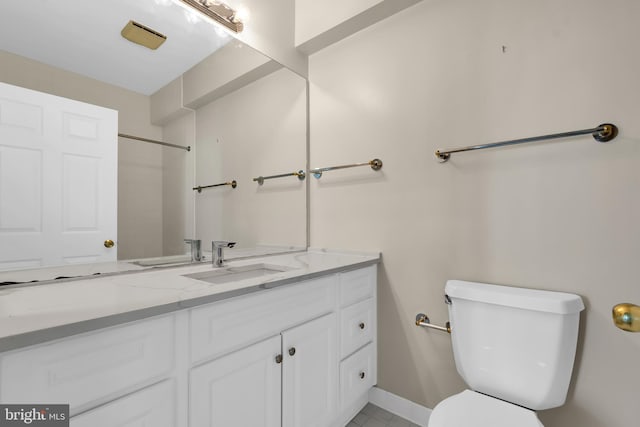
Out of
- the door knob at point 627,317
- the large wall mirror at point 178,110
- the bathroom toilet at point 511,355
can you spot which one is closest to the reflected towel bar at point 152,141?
the large wall mirror at point 178,110

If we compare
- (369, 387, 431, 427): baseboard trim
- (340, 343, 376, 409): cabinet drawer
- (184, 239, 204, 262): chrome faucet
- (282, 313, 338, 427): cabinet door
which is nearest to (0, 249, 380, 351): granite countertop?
(184, 239, 204, 262): chrome faucet

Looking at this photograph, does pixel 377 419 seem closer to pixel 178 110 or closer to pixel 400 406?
pixel 400 406

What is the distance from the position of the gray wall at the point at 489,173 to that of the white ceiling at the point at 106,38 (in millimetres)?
890

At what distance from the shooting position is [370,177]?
1.76 metres

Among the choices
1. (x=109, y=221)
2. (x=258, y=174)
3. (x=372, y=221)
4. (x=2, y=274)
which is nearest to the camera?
(x=2, y=274)

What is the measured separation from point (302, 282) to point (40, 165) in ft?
3.26

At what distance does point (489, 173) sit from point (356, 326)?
0.98m

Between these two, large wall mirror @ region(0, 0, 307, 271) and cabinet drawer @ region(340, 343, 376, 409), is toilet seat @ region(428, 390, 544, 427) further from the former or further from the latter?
large wall mirror @ region(0, 0, 307, 271)

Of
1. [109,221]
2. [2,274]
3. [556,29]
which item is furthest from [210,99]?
[556,29]

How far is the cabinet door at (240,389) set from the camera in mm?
900

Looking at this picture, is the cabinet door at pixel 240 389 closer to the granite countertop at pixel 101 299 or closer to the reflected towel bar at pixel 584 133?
the granite countertop at pixel 101 299

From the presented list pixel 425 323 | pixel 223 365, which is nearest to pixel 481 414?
pixel 425 323

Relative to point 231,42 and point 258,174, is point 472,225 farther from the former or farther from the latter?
point 231,42

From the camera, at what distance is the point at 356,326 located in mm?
1572
